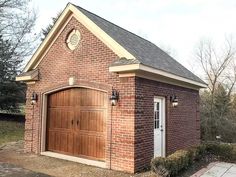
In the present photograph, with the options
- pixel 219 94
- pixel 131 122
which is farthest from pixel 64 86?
pixel 219 94

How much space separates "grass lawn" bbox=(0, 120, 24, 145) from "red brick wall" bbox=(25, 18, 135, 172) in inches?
220

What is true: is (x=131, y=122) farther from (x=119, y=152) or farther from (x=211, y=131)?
(x=211, y=131)

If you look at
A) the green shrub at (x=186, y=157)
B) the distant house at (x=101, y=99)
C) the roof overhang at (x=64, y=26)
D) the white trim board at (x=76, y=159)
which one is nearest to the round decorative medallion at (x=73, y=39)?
the distant house at (x=101, y=99)

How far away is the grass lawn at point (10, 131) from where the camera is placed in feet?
57.5

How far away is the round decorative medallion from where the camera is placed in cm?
1106

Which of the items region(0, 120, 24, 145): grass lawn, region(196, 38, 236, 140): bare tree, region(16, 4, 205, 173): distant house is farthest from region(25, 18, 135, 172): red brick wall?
region(196, 38, 236, 140): bare tree

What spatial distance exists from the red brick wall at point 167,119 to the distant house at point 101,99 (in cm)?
3

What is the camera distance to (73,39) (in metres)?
11.3

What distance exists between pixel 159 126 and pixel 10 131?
42.4 ft

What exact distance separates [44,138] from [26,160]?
4.78ft

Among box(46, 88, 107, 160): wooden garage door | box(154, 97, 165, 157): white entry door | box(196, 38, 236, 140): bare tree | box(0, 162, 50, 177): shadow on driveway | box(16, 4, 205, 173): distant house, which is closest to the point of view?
box(0, 162, 50, 177): shadow on driveway

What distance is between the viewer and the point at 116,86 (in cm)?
959

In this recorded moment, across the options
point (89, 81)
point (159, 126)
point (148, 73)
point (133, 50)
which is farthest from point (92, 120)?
A: point (133, 50)

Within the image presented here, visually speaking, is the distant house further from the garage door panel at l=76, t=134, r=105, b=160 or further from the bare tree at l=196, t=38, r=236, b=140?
the bare tree at l=196, t=38, r=236, b=140
